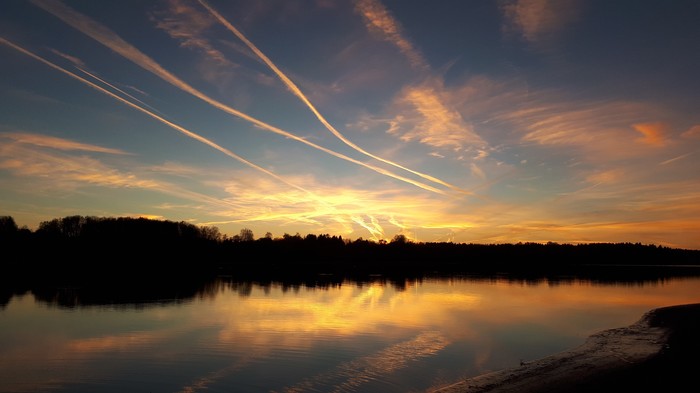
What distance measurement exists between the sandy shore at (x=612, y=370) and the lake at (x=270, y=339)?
154 cm

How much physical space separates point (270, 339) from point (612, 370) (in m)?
18.3

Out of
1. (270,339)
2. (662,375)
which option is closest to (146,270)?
(270,339)

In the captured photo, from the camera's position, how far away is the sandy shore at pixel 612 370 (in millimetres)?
16953

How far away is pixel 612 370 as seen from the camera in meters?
19.5

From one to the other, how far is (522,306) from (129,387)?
4160 cm

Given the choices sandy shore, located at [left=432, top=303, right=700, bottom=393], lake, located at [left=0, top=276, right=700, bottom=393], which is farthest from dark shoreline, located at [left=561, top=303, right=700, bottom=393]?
lake, located at [left=0, top=276, right=700, bottom=393]

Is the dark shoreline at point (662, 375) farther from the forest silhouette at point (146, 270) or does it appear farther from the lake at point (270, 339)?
the forest silhouette at point (146, 270)

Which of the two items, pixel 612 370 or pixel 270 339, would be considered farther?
pixel 270 339

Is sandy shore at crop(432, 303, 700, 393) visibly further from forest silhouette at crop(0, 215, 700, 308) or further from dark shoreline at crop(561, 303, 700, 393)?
forest silhouette at crop(0, 215, 700, 308)

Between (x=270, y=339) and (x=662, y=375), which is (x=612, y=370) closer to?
(x=662, y=375)

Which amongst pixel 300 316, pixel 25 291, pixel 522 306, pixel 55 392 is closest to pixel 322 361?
pixel 55 392

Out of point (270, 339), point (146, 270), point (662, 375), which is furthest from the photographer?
point (146, 270)

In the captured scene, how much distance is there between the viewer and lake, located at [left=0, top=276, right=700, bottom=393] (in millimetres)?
19156

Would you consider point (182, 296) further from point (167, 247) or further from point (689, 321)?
point (167, 247)
